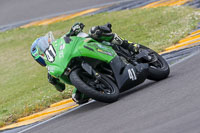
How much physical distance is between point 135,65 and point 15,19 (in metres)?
12.1

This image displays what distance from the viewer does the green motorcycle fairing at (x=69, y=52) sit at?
278 inches

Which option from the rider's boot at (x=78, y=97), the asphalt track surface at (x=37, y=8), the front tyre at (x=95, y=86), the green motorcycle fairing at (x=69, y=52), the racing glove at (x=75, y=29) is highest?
the racing glove at (x=75, y=29)

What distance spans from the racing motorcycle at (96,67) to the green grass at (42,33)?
165cm

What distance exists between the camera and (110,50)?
748 centimetres

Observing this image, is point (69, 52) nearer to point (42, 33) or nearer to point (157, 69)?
point (157, 69)

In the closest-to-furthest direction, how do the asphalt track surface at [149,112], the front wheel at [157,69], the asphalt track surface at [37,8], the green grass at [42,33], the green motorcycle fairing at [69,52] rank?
1. the asphalt track surface at [149,112]
2. the green motorcycle fairing at [69,52]
3. the front wheel at [157,69]
4. the green grass at [42,33]
5. the asphalt track surface at [37,8]

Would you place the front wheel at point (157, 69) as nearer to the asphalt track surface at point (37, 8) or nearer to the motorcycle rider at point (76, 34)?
the motorcycle rider at point (76, 34)

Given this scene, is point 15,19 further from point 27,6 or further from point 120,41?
point 120,41

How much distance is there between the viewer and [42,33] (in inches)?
647

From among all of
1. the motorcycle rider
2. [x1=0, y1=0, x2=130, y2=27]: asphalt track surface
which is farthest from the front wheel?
[x1=0, y1=0, x2=130, y2=27]: asphalt track surface

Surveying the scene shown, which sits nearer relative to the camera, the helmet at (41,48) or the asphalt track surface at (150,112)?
the asphalt track surface at (150,112)

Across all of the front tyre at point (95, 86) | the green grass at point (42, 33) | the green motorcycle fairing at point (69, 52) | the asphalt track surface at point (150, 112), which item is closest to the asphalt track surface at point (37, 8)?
the green grass at point (42, 33)

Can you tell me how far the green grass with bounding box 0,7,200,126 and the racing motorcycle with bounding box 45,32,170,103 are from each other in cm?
165

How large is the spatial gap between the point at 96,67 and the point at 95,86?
553 millimetres
